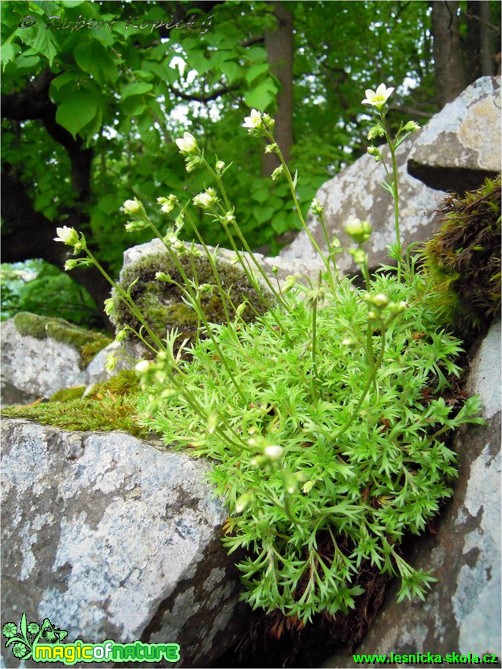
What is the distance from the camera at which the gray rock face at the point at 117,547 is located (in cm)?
209

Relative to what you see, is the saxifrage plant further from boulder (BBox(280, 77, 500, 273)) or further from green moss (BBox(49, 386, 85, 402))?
green moss (BBox(49, 386, 85, 402))

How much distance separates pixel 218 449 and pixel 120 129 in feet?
13.3

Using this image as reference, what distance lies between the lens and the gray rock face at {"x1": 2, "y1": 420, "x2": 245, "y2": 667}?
82.1 inches

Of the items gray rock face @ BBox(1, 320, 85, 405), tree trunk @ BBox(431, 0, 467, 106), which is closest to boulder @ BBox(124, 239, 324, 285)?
gray rock face @ BBox(1, 320, 85, 405)

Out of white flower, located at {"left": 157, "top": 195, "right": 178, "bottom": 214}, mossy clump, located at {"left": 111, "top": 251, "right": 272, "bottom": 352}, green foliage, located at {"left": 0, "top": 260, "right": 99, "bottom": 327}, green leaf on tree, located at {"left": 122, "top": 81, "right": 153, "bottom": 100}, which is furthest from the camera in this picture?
green foliage, located at {"left": 0, "top": 260, "right": 99, "bottom": 327}

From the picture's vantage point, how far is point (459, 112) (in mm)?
4020

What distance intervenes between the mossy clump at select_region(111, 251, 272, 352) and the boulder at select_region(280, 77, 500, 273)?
0.75m

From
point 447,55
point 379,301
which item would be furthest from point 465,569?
point 447,55

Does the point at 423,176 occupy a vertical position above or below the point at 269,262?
above

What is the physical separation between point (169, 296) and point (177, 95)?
4892 millimetres

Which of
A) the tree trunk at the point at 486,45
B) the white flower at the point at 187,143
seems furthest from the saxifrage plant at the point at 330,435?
the tree trunk at the point at 486,45

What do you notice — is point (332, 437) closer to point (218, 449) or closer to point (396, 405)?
point (396, 405)

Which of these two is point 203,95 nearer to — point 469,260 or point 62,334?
point 62,334

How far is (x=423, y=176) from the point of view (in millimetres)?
3930
